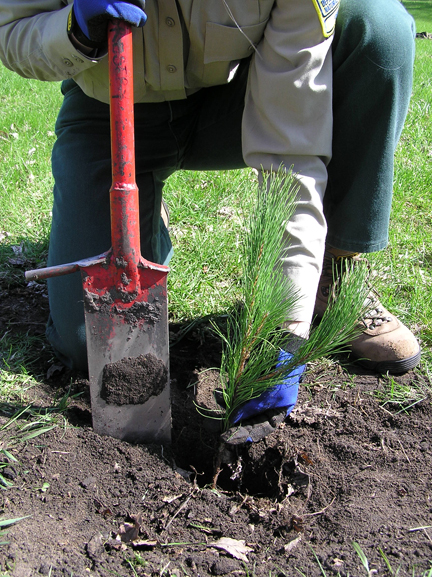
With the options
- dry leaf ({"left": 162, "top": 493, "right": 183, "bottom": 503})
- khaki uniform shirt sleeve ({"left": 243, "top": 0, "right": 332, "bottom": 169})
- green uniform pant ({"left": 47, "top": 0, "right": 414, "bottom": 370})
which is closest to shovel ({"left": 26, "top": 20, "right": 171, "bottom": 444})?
dry leaf ({"left": 162, "top": 493, "right": 183, "bottom": 503})

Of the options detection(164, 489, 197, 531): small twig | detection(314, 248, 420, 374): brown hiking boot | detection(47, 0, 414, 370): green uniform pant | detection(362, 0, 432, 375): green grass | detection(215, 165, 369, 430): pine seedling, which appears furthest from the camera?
detection(362, 0, 432, 375): green grass

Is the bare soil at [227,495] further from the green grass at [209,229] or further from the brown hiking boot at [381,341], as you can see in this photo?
the green grass at [209,229]

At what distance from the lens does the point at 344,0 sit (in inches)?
64.7

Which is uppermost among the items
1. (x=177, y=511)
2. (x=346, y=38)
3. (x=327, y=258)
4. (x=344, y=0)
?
(x=344, y=0)

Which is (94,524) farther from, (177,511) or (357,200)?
(357,200)

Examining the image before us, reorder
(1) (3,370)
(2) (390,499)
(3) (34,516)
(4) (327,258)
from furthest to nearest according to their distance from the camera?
(4) (327,258) → (1) (3,370) → (2) (390,499) → (3) (34,516)

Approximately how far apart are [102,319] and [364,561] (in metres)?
0.91

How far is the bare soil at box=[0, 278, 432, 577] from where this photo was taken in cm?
119

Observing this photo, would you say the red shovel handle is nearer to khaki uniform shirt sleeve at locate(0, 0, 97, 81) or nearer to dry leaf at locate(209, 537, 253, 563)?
khaki uniform shirt sleeve at locate(0, 0, 97, 81)

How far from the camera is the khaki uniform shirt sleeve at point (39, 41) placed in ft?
4.92

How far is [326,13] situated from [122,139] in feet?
2.38

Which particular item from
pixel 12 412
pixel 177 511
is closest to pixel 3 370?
pixel 12 412

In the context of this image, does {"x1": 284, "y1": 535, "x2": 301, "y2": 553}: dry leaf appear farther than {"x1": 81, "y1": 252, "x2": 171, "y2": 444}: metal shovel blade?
No

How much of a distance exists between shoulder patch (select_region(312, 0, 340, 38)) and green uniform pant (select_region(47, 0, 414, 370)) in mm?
148
